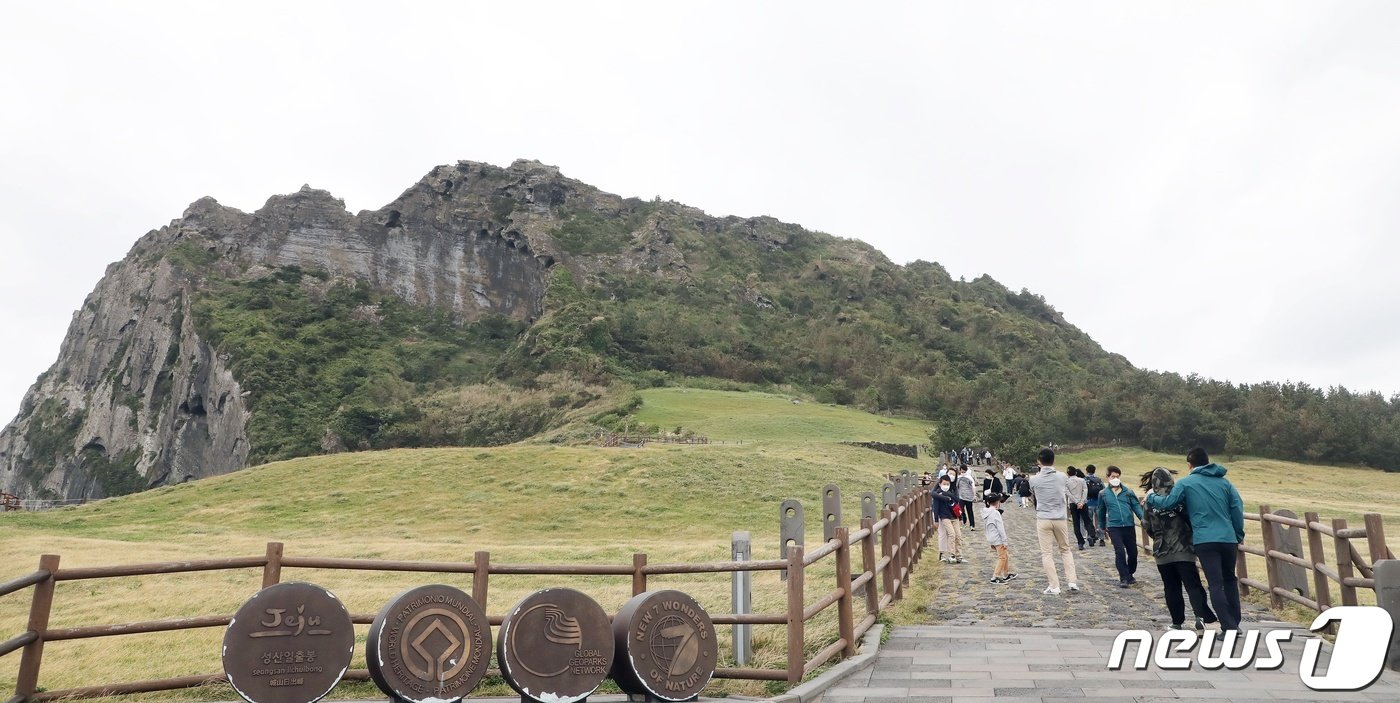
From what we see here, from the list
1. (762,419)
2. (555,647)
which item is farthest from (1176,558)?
(762,419)

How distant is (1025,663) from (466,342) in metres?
134

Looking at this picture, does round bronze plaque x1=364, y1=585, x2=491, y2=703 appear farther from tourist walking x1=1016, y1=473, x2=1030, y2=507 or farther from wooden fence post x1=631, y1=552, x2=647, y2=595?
tourist walking x1=1016, y1=473, x2=1030, y2=507

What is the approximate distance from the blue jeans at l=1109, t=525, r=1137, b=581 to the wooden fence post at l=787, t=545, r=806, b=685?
313 inches

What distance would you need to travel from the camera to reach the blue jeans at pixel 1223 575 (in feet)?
26.3

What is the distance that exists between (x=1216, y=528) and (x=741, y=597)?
440cm

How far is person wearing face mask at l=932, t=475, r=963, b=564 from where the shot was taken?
1552 cm

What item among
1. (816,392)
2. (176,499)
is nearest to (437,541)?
(176,499)

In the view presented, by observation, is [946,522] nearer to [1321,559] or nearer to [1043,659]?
[1321,559]

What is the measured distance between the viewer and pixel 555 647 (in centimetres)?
594

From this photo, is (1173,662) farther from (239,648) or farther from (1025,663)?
(239,648)

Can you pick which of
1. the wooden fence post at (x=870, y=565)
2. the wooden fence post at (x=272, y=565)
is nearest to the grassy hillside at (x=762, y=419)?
the wooden fence post at (x=870, y=565)

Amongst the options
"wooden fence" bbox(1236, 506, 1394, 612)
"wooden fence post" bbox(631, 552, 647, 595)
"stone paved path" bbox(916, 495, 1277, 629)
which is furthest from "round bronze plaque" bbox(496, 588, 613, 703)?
"wooden fence" bbox(1236, 506, 1394, 612)

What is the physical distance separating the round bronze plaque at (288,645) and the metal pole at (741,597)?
3234 mm
